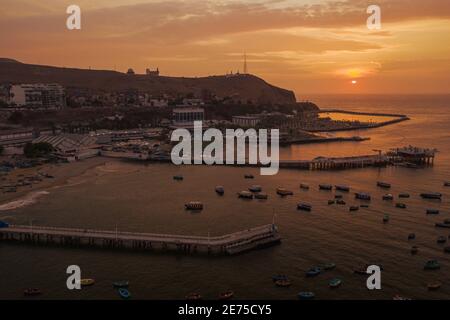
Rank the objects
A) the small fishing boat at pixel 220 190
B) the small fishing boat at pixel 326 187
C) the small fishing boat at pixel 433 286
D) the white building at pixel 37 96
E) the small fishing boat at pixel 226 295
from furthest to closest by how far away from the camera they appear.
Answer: the white building at pixel 37 96 → the small fishing boat at pixel 326 187 → the small fishing boat at pixel 220 190 → the small fishing boat at pixel 433 286 → the small fishing boat at pixel 226 295

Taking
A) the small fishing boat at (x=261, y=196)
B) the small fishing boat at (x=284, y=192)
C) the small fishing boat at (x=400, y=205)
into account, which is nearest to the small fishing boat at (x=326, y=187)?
the small fishing boat at (x=284, y=192)

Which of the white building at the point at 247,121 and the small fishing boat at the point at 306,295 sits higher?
the white building at the point at 247,121

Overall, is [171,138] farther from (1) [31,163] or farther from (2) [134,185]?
(2) [134,185]

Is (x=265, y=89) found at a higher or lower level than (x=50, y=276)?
higher

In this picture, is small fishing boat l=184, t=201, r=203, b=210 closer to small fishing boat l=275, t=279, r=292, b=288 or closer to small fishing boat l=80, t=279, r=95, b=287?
small fishing boat l=80, t=279, r=95, b=287

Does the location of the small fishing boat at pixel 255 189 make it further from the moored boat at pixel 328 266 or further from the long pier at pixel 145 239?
the moored boat at pixel 328 266

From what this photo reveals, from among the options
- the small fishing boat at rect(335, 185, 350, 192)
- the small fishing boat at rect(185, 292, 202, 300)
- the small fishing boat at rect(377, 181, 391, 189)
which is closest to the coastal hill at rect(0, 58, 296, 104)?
the small fishing boat at rect(377, 181, 391, 189)

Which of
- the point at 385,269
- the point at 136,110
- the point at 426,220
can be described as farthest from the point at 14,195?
the point at 136,110
